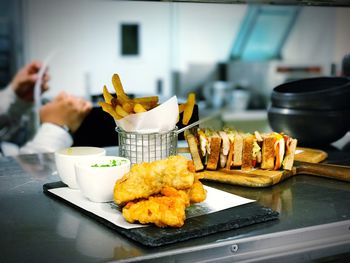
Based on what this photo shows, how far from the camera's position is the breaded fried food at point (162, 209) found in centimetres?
108

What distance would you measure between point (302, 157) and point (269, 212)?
0.66 meters

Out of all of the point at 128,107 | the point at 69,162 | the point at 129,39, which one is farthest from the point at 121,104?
the point at 129,39

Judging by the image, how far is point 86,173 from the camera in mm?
1254

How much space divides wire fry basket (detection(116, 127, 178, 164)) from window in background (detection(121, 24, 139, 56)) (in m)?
3.78

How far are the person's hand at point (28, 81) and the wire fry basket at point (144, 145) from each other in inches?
70.1

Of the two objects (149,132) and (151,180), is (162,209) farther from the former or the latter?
(149,132)

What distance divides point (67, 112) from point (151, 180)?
1563mm

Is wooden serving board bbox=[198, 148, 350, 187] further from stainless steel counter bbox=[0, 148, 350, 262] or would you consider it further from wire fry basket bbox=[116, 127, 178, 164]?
wire fry basket bbox=[116, 127, 178, 164]

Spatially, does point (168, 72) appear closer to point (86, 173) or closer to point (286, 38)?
point (286, 38)

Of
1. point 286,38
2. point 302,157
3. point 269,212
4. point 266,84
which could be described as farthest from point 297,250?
point 286,38

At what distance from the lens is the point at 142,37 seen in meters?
5.25

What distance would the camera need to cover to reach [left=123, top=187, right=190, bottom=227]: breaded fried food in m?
1.08

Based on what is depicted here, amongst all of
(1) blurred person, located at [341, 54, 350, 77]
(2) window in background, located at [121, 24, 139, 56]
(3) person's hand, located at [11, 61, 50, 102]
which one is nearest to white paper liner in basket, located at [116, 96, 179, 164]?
(1) blurred person, located at [341, 54, 350, 77]

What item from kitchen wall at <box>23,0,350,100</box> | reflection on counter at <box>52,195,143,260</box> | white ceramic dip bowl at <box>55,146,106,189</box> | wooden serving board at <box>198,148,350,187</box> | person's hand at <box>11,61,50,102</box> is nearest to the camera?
reflection on counter at <box>52,195,143,260</box>
